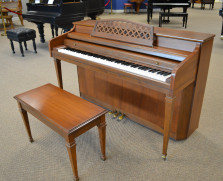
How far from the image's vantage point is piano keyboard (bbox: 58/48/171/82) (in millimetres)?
1683

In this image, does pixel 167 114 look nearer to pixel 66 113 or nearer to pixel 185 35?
pixel 185 35

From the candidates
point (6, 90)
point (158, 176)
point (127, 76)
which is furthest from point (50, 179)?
point (6, 90)

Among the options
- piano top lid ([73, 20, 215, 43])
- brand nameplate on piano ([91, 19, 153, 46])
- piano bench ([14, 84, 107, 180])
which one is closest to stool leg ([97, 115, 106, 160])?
piano bench ([14, 84, 107, 180])

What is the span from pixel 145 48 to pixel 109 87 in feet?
2.59

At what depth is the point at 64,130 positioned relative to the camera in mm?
1465

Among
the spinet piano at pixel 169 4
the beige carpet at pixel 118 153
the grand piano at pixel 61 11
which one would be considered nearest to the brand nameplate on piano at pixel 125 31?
the beige carpet at pixel 118 153

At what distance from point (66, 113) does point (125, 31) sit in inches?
39.1

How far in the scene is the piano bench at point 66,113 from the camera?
1514 millimetres

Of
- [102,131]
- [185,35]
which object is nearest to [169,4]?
[185,35]

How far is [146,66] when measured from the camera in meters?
1.84

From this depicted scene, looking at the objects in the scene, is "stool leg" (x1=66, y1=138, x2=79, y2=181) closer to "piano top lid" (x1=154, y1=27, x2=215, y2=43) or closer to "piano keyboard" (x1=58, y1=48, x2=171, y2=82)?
"piano keyboard" (x1=58, y1=48, x2=171, y2=82)

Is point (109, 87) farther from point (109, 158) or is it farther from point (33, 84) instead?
point (33, 84)

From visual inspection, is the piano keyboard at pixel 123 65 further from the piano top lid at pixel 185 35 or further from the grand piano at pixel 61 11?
the grand piano at pixel 61 11

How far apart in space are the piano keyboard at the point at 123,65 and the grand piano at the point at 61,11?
250cm
